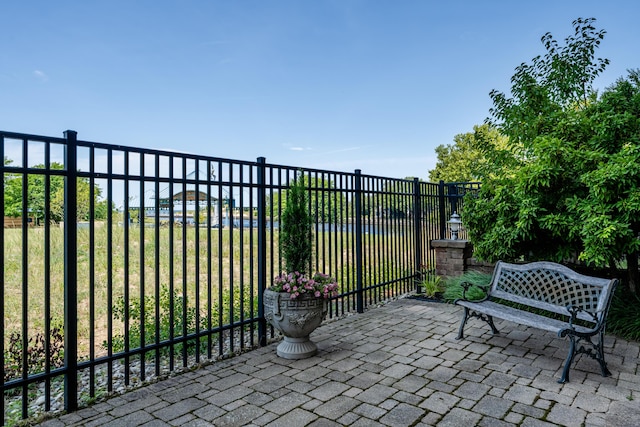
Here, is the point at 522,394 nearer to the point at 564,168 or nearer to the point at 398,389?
the point at 398,389

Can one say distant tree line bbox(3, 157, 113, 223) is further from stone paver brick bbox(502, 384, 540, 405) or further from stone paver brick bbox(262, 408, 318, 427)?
stone paver brick bbox(502, 384, 540, 405)

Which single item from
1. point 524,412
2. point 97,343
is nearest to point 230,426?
point 524,412

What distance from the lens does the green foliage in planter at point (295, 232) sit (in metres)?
3.81

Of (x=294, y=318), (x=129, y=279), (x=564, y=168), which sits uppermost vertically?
(x=564, y=168)

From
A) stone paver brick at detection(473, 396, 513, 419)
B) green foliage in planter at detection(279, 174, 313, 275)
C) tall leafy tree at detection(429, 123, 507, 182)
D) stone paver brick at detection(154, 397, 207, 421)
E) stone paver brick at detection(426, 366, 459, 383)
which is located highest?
tall leafy tree at detection(429, 123, 507, 182)

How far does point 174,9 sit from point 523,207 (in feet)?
25.9

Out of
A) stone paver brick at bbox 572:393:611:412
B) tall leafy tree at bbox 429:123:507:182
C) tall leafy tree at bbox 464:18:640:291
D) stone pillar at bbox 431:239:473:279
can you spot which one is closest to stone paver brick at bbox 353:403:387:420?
stone paver brick at bbox 572:393:611:412

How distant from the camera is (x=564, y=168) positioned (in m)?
4.38

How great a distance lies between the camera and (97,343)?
4.60 metres

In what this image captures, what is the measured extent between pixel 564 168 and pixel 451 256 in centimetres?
263

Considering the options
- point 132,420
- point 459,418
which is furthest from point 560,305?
point 132,420

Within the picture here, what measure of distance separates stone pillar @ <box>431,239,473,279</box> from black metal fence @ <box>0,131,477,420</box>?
295 millimetres

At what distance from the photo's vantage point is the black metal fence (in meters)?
2.55

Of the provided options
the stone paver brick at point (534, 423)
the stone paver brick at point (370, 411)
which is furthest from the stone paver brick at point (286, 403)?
the stone paver brick at point (534, 423)
